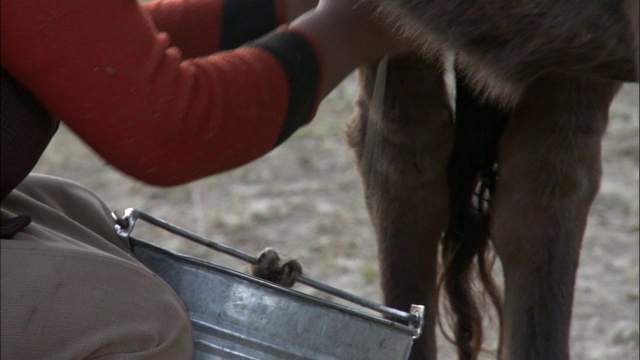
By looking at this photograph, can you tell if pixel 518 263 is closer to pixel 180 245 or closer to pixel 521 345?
pixel 521 345

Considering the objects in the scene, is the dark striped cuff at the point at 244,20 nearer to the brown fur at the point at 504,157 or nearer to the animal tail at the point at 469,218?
the brown fur at the point at 504,157

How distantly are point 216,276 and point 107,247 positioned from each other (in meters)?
0.16

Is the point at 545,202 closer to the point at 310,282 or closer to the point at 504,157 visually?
the point at 504,157

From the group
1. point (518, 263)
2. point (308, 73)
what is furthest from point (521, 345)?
point (308, 73)

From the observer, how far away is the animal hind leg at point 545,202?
135cm

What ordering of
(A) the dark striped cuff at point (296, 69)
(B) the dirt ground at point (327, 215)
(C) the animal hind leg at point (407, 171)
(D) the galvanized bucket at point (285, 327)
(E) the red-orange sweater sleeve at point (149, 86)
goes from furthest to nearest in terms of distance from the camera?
(B) the dirt ground at point (327, 215)
(C) the animal hind leg at point (407, 171)
(D) the galvanized bucket at point (285, 327)
(A) the dark striped cuff at point (296, 69)
(E) the red-orange sweater sleeve at point (149, 86)

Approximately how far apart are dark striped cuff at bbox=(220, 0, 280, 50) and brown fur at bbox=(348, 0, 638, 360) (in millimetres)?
172

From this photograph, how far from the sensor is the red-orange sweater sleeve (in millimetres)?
1031

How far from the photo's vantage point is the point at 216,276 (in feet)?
4.47

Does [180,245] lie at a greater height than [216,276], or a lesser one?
lesser

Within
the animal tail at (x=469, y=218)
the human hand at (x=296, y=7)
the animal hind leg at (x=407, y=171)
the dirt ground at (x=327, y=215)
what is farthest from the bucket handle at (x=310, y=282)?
the dirt ground at (x=327, y=215)

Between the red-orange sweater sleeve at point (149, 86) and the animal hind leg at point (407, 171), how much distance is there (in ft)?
0.81

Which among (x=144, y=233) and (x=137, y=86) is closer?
(x=137, y=86)

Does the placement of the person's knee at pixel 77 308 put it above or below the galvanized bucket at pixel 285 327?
below
